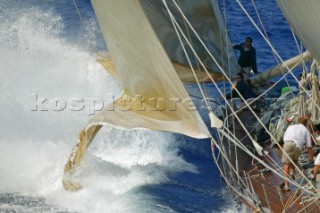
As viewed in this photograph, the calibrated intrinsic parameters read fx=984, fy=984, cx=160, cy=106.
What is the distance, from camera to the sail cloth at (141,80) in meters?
16.7

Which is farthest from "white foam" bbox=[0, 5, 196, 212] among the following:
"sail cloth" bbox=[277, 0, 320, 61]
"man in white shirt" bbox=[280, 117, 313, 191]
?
"sail cloth" bbox=[277, 0, 320, 61]

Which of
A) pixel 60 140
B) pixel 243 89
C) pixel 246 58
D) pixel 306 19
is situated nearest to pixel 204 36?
pixel 246 58

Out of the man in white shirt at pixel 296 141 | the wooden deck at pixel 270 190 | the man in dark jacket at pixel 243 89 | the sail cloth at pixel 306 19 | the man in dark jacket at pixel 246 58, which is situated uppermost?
the sail cloth at pixel 306 19

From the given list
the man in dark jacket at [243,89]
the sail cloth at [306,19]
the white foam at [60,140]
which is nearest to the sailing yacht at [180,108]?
the sail cloth at [306,19]

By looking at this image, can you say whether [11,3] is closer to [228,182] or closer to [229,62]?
[229,62]

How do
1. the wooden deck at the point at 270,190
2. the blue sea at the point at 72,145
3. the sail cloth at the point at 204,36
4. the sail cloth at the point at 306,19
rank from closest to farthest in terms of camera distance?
the sail cloth at the point at 306,19 → the wooden deck at the point at 270,190 → the blue sea at the point at 72,145 → the sail cloth at the point at 204,36

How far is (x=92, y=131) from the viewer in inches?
690

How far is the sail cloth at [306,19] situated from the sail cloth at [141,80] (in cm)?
233

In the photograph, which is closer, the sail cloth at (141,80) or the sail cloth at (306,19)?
the sail cloth at (306,19)

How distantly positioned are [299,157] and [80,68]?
11.7m

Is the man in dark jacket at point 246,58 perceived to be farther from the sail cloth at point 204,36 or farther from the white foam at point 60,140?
the white foam at point 60,140

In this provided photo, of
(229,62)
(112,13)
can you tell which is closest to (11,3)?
(229,62)

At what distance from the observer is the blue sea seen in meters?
20.8

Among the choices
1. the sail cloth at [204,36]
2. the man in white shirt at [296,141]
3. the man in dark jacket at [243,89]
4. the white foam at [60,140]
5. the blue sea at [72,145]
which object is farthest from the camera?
the sail cloth at [204,36]
